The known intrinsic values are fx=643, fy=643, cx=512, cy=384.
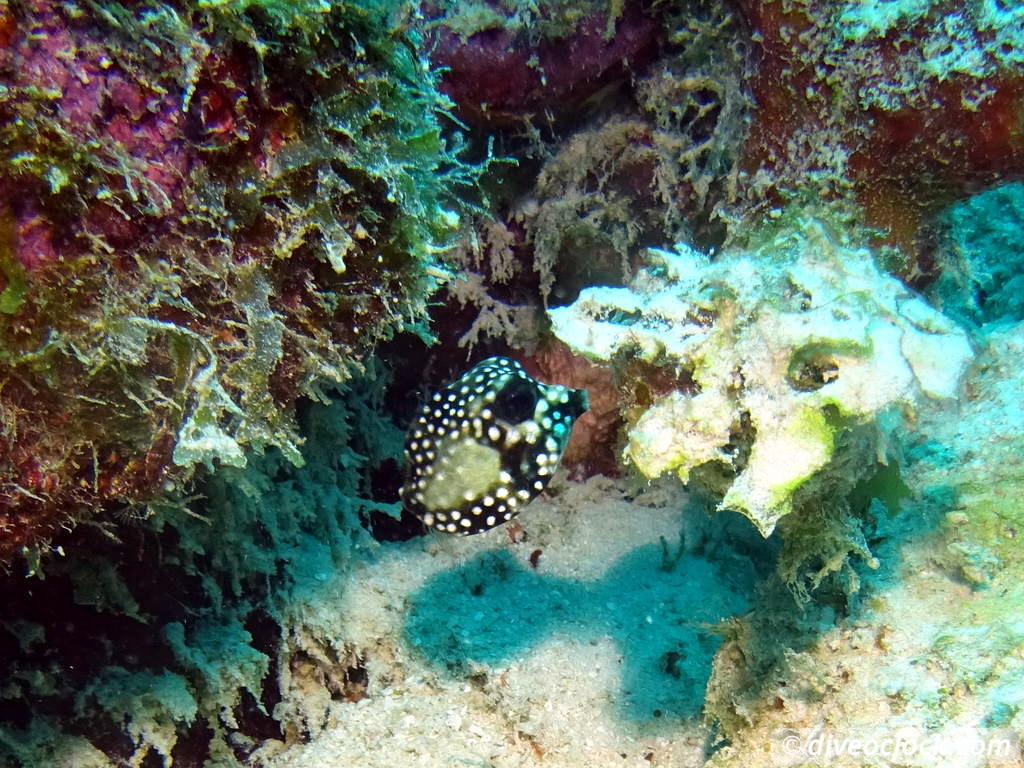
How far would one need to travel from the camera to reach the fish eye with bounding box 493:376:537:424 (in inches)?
144

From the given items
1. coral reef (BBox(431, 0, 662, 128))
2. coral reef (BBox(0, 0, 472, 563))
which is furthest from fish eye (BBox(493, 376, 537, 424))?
coral reef (BBox(431, 0, 662, 128))

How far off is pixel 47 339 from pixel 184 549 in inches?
88.7

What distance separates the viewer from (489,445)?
368 centimetres

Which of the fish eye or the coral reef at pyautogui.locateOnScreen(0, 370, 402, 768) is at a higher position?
the fish eye

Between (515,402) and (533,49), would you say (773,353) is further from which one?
(533,49)

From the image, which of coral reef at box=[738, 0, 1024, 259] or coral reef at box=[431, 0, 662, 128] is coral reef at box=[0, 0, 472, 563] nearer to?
coral reef at box=[431, 0, 662, 128]

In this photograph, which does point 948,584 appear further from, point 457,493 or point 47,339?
point 47,339

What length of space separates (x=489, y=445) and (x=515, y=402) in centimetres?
29

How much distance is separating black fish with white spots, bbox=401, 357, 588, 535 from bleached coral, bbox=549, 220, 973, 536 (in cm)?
88

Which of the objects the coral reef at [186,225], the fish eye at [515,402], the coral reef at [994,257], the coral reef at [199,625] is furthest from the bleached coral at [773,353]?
the coral reef at [994,257]

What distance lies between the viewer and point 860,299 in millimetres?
2461

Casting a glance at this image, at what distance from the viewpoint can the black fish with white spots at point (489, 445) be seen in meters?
3.67

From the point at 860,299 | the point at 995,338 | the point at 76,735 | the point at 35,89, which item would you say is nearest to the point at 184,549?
→ the point at 76,735

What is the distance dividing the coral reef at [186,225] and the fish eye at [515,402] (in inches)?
44.9
